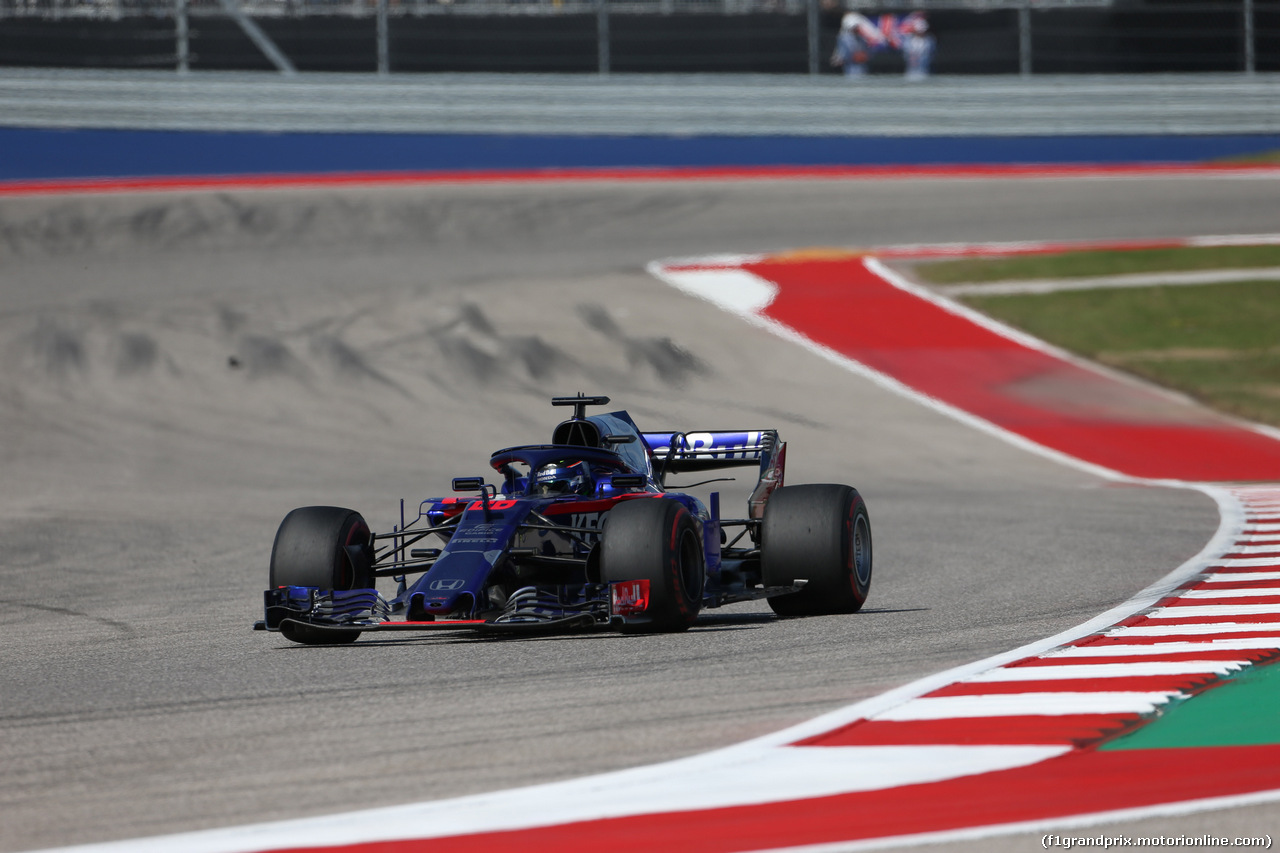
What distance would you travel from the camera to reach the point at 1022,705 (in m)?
5.90

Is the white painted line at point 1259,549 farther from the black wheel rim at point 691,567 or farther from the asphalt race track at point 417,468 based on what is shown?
the black wheel rim at point 691,567

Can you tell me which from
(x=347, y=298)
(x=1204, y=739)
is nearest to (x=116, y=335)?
(x=347, y=298)

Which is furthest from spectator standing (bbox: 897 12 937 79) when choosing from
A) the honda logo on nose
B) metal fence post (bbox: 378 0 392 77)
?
the honda logo on nose

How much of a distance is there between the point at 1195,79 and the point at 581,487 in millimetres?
25345

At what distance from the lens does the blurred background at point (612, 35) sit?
2811 centimetres

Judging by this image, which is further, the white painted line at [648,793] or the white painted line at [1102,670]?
the white painted line at [1102,670]

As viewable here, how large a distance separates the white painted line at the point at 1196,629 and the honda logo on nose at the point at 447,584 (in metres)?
3.11

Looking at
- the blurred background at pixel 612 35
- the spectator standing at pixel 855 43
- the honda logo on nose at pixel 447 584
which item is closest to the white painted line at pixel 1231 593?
the honda logo on nose at pixel 447 584

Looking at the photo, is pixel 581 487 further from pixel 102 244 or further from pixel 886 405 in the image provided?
pixel 102 244

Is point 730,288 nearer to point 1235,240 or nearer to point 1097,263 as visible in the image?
point 1097,263

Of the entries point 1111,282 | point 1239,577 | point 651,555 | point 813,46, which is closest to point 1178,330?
point 1111,282

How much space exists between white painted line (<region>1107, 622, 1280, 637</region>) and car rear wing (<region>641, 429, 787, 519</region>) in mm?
2917

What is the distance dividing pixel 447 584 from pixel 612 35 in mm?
23280

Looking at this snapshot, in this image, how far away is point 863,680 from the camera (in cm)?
659
